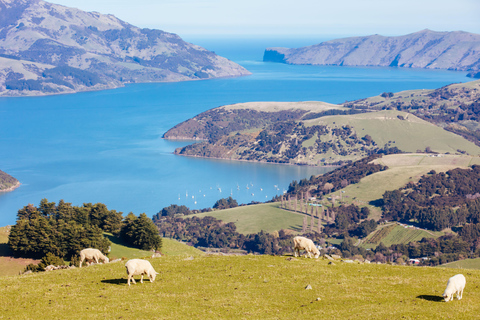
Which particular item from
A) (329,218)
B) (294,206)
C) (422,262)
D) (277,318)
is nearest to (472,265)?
(422,262)

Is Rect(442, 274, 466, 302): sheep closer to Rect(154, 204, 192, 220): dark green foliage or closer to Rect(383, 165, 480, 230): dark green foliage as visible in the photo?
Rect(383, 165, 480, 230): dark green foliage

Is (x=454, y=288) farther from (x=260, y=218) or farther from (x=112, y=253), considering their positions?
(x=260, y=218)

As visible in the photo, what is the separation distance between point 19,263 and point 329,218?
468ft

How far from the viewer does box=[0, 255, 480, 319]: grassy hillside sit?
22656 millimetres

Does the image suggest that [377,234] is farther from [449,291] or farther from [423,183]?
[449,291]

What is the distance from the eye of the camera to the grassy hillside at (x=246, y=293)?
892 inches

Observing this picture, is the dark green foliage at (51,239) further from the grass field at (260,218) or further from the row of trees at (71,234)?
the grass field at (260,218)

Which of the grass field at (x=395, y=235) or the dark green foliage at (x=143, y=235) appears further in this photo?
the grass field at (x=395, y=235)

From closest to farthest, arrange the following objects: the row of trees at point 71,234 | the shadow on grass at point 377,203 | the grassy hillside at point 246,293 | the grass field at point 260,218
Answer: the grassy hillside at point 246,293, the row of trees at point 71,234, the grass field at point 260,218, the shadow on grass at point 377,203

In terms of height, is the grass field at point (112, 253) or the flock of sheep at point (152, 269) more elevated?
the flock of sheep at point (152, 269)

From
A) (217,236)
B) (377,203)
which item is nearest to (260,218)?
(217,236)

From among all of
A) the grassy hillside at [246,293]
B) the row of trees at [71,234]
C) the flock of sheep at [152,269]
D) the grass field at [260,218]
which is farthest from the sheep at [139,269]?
the grass field at [260,218]

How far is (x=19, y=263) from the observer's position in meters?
46.1

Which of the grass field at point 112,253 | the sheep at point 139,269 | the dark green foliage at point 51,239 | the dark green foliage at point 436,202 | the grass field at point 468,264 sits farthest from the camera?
the dark green foliage at point 436,202
